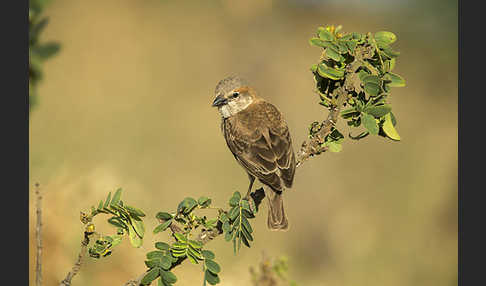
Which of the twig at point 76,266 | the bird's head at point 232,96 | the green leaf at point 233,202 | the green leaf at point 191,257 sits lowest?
the twig at point 76,266

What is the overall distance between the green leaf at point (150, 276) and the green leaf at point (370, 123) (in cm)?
144

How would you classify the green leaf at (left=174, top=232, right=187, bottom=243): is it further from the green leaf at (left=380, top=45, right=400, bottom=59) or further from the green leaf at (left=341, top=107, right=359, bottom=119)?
the green leaf at (left=380, top=45, right=400, bottom=59)

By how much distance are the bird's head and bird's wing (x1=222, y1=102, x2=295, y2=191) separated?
0.42 ft

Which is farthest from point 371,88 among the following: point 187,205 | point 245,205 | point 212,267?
point 212,267

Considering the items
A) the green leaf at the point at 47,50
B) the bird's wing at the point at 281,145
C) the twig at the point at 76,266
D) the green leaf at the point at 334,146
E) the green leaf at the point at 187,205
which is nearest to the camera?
the green leaf at the point at 47,50

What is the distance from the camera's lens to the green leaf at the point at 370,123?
309 centimetres

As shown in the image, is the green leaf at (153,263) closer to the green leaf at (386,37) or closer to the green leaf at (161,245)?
the green leaf at (161,245)

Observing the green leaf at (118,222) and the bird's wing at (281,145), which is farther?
the bird's wing at (281,145)

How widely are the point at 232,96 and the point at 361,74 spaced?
2080 millimetres

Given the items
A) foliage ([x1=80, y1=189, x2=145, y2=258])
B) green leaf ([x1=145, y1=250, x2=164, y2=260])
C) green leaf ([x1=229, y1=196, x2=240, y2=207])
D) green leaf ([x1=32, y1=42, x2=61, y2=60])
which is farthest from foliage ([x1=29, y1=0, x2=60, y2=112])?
green leaf ([x1=229, y1=196, x2=240, y2=207])

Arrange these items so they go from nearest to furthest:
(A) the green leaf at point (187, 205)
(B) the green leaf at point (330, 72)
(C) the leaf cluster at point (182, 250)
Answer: (C) the leaf cluster at point (182, 250)
(A) the green leaf at point (187, 205)
(B) the green leaf at point (330, 72)

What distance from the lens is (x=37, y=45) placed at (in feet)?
5.89

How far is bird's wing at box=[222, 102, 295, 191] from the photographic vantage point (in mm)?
4324

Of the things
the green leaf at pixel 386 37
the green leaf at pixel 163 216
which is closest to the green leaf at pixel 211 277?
the green leaf at pixel 163 216
